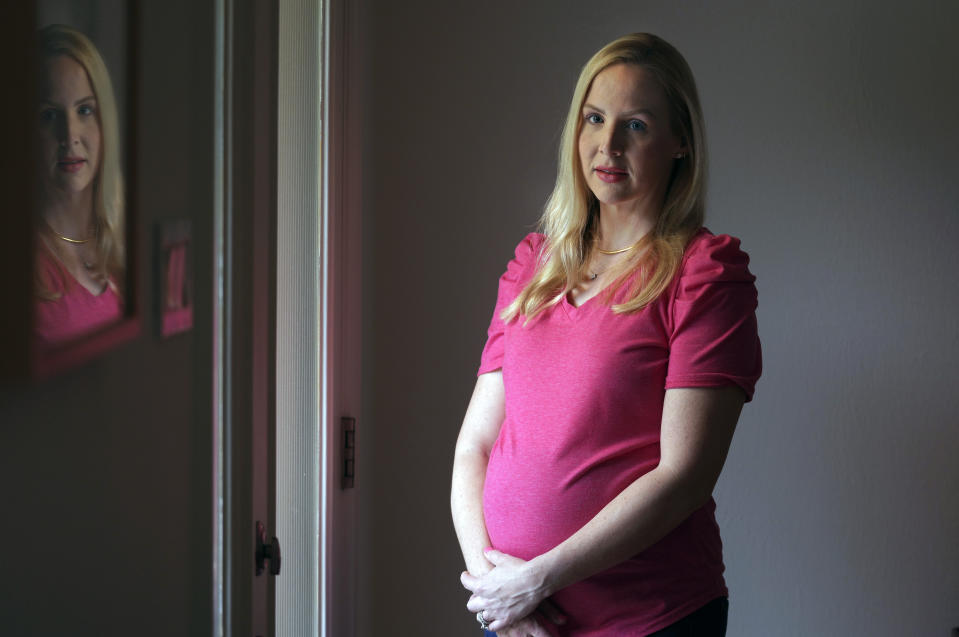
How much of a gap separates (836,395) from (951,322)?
29 cm

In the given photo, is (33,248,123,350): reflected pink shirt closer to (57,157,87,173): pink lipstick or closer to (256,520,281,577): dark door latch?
(57,157,87,173): pink lipstick

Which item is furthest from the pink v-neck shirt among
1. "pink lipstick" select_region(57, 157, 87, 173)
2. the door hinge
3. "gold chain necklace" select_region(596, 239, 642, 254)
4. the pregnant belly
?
"pink lipstick" select_region(57, 157, 87, 173)

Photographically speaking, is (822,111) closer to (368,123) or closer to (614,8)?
(614,8)

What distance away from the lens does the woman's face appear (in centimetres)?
131

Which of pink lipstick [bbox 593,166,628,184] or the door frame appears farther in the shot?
pink lipstick [bbox 593,166,628,184]

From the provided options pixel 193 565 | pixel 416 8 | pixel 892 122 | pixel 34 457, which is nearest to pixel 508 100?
pixel 416 8

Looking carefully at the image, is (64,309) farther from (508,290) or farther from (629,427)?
(508,290)

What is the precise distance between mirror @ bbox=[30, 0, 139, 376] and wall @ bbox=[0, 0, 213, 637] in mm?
22

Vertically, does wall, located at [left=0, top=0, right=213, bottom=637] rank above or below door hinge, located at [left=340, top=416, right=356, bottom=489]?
above

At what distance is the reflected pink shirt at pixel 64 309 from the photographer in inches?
16.2

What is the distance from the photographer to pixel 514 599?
1.17 metres

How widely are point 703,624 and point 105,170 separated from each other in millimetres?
992

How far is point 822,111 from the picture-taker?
1.96 metres

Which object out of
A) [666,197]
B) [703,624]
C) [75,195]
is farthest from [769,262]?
[75,195]
